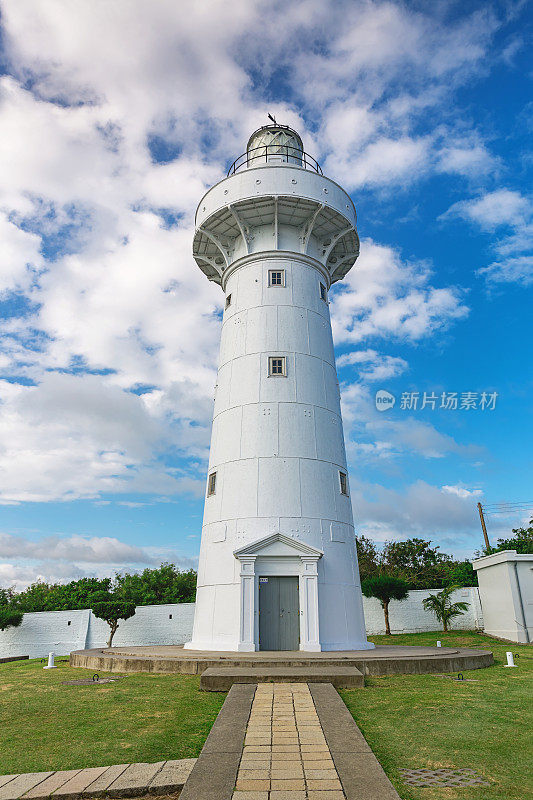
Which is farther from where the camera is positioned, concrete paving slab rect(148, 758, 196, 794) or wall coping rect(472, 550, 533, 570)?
wall coping rect(472, 550, 533, 570)

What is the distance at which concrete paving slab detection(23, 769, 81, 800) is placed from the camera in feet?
15.4

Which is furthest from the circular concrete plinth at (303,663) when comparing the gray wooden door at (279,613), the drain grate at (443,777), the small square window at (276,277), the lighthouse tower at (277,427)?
the small square window at (276,277)

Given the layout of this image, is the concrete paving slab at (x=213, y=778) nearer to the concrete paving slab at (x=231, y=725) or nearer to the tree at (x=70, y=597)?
the concrete paving slab at (x=231, y=725)

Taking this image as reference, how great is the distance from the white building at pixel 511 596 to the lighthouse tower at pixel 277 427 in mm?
10183

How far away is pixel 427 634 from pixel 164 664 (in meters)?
19.4

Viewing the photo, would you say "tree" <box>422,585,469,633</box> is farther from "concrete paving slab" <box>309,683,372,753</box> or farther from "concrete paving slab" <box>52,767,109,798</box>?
"concrete paving slab" <box>52,767,109,798</box>

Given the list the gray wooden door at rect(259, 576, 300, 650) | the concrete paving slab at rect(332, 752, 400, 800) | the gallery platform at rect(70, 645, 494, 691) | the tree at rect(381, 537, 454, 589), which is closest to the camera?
the concrete paving slab at rect(332, 752, 400, 800)

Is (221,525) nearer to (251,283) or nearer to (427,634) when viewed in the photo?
(251,283)

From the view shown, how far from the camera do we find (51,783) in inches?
196

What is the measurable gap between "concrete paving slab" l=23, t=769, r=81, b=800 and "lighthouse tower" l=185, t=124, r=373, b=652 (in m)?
10.5

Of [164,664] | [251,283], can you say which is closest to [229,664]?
[164,664]

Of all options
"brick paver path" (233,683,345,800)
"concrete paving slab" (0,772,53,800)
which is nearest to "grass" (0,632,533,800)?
"concrete paving slab" (0,772,53,800)

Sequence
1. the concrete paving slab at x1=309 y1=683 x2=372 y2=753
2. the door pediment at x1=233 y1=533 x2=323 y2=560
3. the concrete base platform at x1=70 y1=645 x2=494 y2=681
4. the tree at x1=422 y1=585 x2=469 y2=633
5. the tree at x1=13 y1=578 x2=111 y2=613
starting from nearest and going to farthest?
the concrete paving slab at x1=309 y1=683 x2=372 y2=753
the concrete base platform at x1=70 y1=645 x2=494 y2=681
the door pediment at x1=233 y1=533 x2=323 y2=560
the tree at x1=422 y1=585 x2=469 y2=633
the tree at x1=13 y1=578 x2=111 y2=613

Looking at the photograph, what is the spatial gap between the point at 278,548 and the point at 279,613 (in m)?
1.89
